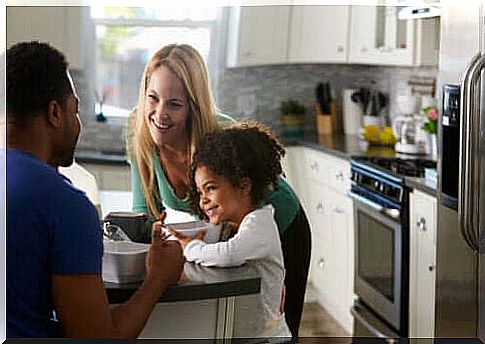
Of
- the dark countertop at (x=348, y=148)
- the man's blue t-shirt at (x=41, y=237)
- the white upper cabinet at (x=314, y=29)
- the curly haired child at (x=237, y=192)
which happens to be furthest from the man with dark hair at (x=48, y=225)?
the white upper cabinet at (x=314, y=29)

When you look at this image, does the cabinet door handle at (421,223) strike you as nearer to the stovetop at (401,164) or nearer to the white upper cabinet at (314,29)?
the stovetop at (401,164)

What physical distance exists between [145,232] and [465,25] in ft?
3.22

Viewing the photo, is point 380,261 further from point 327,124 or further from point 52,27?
point 52,27

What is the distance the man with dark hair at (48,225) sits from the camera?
287 centimetres

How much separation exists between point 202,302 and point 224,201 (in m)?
0.27

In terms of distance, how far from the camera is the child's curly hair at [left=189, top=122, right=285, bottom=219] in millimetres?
2883

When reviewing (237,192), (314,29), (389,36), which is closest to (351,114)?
(389,36)

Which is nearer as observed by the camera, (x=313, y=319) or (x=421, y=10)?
(x=421, y=10)

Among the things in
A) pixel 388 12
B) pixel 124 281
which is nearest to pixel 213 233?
pixel 124 281

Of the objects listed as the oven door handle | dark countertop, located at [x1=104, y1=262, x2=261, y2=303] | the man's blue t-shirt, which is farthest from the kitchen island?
the oven door handle

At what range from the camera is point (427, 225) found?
3.12 meters

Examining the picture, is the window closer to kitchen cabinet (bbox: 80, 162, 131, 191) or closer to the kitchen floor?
kitchen cabinet (bbox: 80, 162, 131, 191)

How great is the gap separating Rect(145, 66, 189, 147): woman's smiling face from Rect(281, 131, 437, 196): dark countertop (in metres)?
0.30

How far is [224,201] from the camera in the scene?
2.88m
